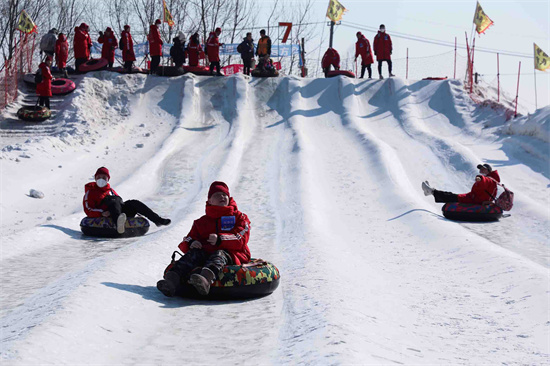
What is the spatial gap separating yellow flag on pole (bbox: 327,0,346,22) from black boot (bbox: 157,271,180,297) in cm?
2213

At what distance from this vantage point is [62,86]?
19.5m

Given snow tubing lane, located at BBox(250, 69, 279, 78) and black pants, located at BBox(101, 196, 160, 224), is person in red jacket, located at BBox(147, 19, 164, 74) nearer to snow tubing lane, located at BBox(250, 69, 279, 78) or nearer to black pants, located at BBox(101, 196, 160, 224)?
snow tubing lane, located at BBox(250, 69, 279, 78)

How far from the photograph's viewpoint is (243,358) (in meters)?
3.97

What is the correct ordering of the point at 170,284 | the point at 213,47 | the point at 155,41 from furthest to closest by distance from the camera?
the point at 213,47, the point at 155,41, the point at 170,284

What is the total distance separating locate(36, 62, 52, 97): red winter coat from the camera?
17.8 m

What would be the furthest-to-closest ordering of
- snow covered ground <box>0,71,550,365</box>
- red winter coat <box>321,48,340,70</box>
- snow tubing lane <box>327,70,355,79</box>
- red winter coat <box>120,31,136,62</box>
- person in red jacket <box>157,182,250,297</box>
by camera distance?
red winter coat <box>321,48,340,70</box> < snow tubing lane <box>327,70,355,79</box> < red winter coat <box>120,31,136,62</box> < person in red jacket <box>157,182,250,297</box> < snow covered ground <box>0,71,550,365</box>

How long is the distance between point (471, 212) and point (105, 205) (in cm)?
530

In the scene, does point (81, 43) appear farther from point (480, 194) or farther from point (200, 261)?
point (200, 261)

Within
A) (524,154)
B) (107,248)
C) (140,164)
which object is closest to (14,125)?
(140,164)

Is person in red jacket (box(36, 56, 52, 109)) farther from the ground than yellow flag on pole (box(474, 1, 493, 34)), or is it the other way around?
yellow flag on pole (box(474, 1, 493, 34))

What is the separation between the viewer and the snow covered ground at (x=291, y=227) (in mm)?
4352

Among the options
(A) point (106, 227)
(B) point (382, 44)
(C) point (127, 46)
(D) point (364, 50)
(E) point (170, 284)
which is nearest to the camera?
(E) point (170, 284)

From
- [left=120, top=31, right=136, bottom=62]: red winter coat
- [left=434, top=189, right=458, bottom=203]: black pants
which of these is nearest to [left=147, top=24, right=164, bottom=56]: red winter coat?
[left=120, top=31, right=136, bottom=62]: red winter coat

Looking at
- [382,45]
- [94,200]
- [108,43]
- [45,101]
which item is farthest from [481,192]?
[108,43]
